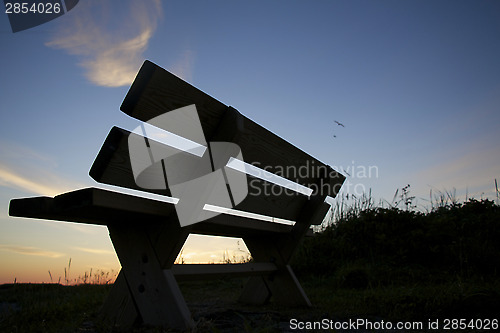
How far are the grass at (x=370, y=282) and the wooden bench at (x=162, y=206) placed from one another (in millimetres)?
218

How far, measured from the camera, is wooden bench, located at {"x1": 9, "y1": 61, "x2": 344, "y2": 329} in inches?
73.4

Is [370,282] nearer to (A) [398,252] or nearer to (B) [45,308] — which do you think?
(A) [398,252]

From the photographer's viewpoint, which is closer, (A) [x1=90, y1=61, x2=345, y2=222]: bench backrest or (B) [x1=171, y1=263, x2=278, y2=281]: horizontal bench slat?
(A) [x1=90, y1=61, x2=345, y2=222]: bench backrest

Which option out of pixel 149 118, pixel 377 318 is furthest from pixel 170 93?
pixel 377 318

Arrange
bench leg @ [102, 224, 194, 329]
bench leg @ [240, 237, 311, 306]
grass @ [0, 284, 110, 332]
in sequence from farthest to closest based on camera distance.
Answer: bench leg @ [240, 237, 311, 306]
grass @ [0, 284, 110, 332]
bench leg @ [102, 224, 194, 329]

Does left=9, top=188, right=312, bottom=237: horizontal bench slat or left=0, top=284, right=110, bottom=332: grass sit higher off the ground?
left=9, top=188, right=312, bottom=237: horizontal bench slat

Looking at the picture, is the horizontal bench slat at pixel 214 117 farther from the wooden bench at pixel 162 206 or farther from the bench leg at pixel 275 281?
the bench leg at pixel 275 281

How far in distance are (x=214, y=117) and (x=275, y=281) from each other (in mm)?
2165

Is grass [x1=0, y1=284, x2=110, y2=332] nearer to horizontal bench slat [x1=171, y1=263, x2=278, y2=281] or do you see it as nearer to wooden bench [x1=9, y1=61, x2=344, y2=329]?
wooden bench [x1=9, y1=61, x2=344, y2=329]

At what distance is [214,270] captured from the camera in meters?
2.81

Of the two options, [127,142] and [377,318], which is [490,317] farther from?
[127,142]

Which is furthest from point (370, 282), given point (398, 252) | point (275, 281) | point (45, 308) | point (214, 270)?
point (45, 308)

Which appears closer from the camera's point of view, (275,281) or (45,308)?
(45,308)

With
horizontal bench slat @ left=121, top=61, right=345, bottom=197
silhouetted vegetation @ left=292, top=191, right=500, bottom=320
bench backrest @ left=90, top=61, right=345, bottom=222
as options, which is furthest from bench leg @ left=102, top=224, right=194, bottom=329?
silhouetted vegetation @ left=292, top=191, right=500, bottom=320
